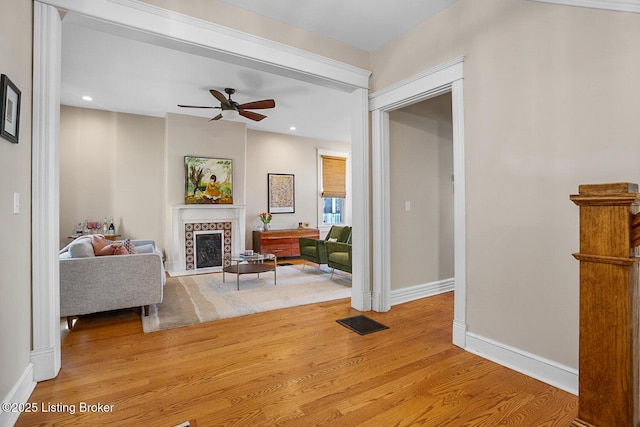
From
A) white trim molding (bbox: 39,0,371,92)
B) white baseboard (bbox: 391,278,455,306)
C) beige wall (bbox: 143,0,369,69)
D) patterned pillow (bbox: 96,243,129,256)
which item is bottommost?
white baseboard (bbox: 391,278,455,306)

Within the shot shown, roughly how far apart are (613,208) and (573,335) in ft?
5.09

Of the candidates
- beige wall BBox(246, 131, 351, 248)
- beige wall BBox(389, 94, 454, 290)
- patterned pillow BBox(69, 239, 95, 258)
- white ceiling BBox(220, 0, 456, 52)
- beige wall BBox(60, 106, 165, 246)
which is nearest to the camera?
white ceiling BBox(220, 0, 456, 52)

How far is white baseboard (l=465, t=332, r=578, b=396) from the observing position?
1993 mm

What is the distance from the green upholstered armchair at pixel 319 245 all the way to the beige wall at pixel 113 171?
9.44 ft

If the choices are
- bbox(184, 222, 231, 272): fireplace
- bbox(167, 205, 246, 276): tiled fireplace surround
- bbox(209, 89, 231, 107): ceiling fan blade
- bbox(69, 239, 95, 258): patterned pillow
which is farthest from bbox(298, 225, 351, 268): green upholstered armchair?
bbox(69, 239, 95, 258): patterned pillow

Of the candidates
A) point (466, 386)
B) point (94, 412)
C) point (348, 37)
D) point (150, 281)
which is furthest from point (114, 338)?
point (348, 37)

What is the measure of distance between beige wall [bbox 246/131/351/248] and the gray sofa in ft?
12.5

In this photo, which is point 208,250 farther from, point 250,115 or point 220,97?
point 220,97

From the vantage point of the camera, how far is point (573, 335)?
198 centimetres

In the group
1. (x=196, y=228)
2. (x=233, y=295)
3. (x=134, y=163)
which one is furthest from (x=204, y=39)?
(x=134, y=163)

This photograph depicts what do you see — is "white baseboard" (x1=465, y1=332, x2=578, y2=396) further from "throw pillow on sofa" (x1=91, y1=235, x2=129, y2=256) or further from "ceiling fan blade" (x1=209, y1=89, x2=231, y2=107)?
"ceiling fan blade" (x1=209, y1=89, x2=231, y2=107)

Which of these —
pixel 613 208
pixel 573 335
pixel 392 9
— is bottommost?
pixel 573 335

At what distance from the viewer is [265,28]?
2959 millimetres

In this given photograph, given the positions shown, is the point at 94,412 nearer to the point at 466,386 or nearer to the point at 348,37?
the point at 466,386
